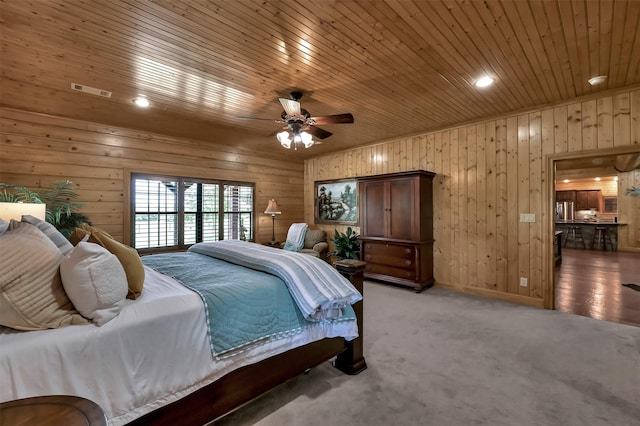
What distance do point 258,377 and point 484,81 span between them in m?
3.35

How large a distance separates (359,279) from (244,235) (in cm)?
392

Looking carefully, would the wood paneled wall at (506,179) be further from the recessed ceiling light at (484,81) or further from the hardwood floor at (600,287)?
the recessed ceiling light at (484,81)

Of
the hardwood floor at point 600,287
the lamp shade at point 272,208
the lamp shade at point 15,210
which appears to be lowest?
the hardwood floor at point 600,287

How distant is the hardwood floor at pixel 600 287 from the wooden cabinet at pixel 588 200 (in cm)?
412

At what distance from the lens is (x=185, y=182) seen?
506 centimetres

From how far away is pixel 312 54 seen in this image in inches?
96.0

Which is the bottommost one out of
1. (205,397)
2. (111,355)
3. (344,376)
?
(344,376)

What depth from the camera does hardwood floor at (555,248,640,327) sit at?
3.49m

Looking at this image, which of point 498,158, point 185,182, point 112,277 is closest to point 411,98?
point 498,158

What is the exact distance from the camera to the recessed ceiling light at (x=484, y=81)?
290 centimetres

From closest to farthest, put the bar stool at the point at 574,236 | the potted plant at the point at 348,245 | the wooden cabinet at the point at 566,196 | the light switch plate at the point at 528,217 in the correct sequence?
1. the light switch plate at the point at 528,217
2. the potted plant at the point at 348,245
3. the bar stool at the point at 574,236
4. the wooden cabinet at the point at 566,196

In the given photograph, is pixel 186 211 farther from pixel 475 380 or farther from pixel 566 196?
pixel 566 196

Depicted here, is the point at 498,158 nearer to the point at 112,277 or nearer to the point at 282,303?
the point at 282,303

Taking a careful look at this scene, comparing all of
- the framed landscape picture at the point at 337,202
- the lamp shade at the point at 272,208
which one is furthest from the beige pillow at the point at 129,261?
the framed landscape picture at the point at 337,202
